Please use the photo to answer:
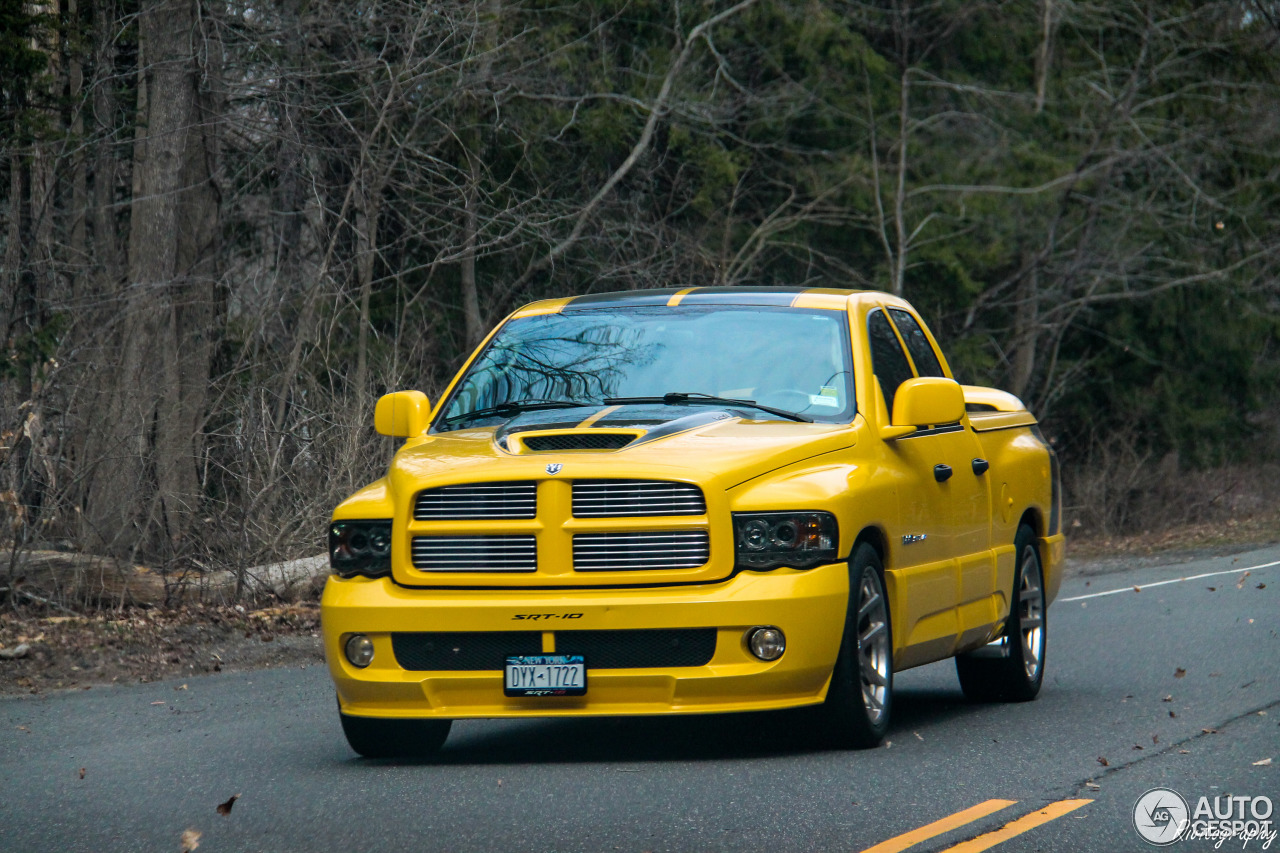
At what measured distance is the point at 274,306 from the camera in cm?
2144

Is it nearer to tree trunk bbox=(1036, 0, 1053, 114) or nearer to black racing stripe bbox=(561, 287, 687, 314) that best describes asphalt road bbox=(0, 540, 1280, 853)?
black racing stripe bbox=(561, 287, 687, 314)

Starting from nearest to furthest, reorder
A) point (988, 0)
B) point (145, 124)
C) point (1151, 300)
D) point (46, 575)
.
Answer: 1. point (46, 575)
2. point (145, 124)
3. point (988, 0)
4. point (1151, 300)

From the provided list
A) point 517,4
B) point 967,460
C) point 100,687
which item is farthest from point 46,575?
point 517,4

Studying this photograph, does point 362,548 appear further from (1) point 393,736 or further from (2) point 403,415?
(2) point 403,415

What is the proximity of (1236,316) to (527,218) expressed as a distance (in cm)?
1782

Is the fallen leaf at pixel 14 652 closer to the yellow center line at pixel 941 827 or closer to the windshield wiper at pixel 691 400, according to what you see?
the windshield wiper at pixel 691 400

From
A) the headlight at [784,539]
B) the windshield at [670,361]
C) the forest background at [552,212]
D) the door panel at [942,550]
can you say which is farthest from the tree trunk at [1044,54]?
the headlight at [784,539]

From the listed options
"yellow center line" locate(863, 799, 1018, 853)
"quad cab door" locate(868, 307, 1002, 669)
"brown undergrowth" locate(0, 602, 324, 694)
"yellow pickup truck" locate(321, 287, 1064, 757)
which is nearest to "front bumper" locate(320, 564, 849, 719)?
"yellow pickup truck" locate(321, 287, 1064, 757)

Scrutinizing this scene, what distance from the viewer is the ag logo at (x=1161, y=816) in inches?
235

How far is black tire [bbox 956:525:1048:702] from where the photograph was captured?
972 centimetres

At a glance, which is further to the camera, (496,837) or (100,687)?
(100,687)

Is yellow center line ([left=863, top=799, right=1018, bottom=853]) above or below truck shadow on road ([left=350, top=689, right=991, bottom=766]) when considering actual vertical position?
above

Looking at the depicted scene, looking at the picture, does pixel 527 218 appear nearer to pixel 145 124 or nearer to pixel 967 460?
pixel 145 124

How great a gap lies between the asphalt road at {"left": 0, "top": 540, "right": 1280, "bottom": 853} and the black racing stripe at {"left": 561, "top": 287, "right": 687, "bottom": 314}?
2.06 metres
